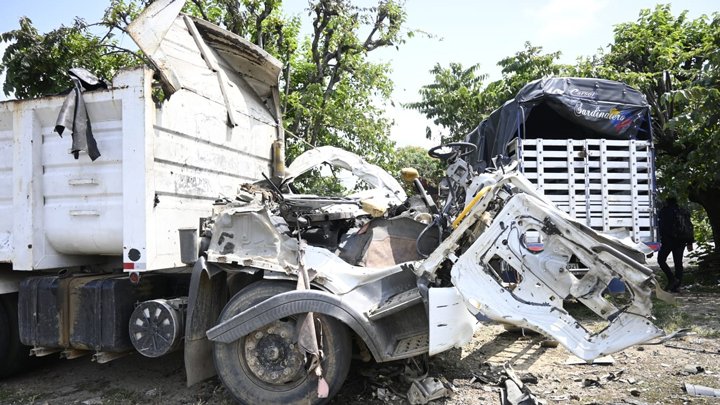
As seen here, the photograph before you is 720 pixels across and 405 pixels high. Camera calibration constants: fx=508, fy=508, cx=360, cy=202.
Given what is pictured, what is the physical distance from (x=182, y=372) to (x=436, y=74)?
16.2m

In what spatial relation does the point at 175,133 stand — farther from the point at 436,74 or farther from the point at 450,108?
the point at 436,74

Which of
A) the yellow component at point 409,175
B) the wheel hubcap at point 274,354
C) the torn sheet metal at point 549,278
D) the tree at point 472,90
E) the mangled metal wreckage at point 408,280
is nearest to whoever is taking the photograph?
the torn sheet metal at point 549,278

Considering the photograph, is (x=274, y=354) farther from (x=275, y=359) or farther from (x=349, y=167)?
(x=349, y=167)

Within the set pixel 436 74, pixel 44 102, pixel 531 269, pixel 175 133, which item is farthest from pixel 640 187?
pixel 436 74

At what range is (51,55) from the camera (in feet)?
32.9

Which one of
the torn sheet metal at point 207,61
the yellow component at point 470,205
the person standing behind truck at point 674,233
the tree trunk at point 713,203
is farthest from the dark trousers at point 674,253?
the torn sheet metal at point 207,61

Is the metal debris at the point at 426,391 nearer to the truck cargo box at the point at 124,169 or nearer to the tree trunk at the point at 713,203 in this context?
the truck cargo box at the point at 124,169

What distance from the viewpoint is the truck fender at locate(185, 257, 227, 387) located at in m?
3.62

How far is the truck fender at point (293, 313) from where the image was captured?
322cm

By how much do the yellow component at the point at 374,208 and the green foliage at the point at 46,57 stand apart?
22.6ft

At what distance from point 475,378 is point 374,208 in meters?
1.59

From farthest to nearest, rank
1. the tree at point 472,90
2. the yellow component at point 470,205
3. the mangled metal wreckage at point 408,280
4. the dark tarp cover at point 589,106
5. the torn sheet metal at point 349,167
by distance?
the tree at point 472,90 < the dark tarp cover at point 589,106 < the torn sheet metal at point 349,167 < the yellow component at point 470,205 < the mangled metal wreckage at point 408,280

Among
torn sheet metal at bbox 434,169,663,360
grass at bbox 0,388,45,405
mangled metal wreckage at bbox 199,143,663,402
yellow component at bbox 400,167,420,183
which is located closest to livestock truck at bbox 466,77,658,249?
yellow component at bbox 400,167,420,183

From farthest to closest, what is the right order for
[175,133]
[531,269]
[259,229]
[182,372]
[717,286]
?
1. [717,286]
2. [182,372]
3. [175,133]
4. [259,229]
5. [531,269]
